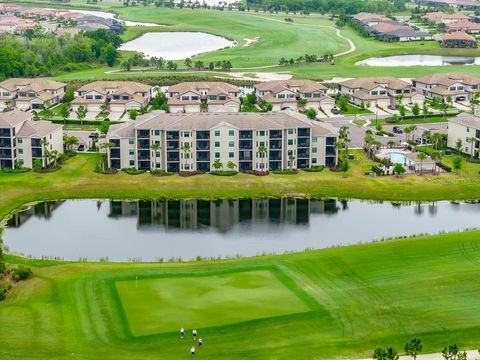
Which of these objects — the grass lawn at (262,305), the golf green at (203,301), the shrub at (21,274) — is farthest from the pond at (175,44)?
the golf green at (203,301)

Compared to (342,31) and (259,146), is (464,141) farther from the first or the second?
(342,31)

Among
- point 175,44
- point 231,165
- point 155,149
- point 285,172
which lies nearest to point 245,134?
point 231,165

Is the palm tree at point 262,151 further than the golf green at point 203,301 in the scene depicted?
Yes

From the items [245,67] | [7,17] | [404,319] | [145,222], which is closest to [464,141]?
[145,222]

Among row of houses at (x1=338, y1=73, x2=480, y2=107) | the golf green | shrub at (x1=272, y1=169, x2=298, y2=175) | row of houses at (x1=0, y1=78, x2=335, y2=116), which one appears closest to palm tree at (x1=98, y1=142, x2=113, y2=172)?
shrub at (x1=272, y1=169, x2=298, y2=175)

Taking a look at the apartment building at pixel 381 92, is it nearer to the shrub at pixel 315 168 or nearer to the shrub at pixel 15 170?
the shrub at pixel 315 168

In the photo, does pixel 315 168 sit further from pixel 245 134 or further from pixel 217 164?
pixel 217 164
